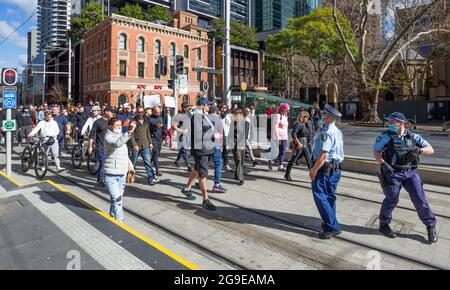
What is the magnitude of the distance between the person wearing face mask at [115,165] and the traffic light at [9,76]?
5609 mm

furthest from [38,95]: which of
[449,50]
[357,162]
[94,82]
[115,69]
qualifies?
[357,162]

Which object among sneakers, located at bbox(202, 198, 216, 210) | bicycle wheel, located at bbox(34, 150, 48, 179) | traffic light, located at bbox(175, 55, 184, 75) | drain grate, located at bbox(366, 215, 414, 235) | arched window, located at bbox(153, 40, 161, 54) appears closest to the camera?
drain grate, located at bbox(366, 215, 414, 235)

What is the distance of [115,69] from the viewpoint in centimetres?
4353

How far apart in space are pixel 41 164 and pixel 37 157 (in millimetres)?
312

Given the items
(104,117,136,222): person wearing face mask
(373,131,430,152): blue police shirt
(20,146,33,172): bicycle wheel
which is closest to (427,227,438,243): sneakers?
(373,131,430,152): blue police shirt

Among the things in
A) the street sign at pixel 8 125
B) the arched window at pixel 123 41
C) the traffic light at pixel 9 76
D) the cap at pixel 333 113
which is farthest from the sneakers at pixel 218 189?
the arched window at pixel 123 41

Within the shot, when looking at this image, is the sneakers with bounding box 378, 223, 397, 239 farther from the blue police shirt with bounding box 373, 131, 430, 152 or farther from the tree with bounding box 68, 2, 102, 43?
the tree with bounding box 68, 2, 102, 43

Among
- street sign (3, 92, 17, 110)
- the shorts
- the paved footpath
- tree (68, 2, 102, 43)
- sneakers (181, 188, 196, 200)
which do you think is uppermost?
tree (68, 2, 102, 43)

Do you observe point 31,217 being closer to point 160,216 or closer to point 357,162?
point 160,216

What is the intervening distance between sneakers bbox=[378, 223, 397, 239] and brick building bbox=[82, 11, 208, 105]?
125 feet

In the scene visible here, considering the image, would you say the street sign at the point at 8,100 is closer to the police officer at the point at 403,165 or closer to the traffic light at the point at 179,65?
the traffic light at the point at 179,65

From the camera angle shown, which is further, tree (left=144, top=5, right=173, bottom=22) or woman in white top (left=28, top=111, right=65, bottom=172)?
tree (left=144, top=5, right=173, bottom=22)

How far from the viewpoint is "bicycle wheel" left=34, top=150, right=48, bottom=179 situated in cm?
859
